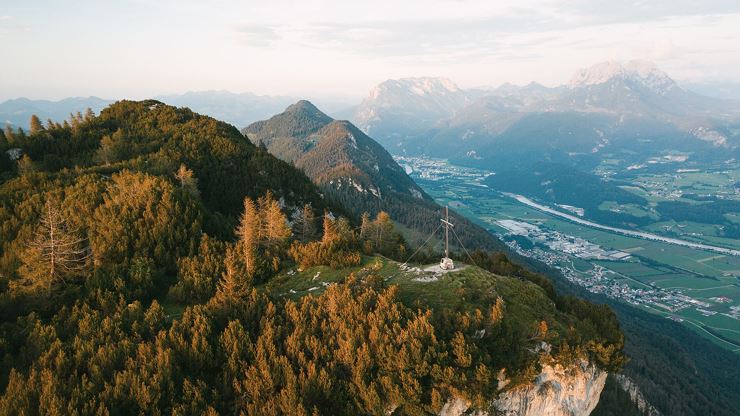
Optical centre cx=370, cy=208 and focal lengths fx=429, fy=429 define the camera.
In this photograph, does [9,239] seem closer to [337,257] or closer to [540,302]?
[337,257]

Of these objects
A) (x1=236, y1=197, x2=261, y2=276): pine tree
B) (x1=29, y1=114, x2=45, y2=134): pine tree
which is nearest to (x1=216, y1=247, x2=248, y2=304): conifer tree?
(x1=236, y1=197, x2=261, y2=276): pine tree

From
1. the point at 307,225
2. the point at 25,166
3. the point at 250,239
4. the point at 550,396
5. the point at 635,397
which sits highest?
the point at 25,166

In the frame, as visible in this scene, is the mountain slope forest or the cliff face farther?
the cliff face

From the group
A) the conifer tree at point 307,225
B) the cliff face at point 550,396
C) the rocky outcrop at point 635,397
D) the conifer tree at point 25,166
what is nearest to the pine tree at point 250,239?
the conifer tree at point 307,225

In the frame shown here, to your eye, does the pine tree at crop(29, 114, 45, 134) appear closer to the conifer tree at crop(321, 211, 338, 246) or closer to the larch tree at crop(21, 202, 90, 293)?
the larch tree at crop(21, 202, 90, 293)

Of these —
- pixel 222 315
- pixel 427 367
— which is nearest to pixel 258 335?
pixel 222 315

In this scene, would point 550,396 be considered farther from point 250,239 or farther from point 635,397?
point 635,397

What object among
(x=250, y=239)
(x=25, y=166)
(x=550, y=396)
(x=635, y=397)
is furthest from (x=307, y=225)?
(x=635, y=397)
